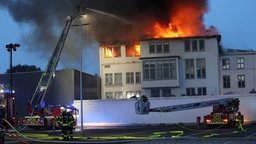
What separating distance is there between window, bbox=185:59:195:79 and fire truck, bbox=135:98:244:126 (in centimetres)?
1889

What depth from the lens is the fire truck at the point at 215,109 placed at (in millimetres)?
28281

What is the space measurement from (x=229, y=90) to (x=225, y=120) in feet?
89.2

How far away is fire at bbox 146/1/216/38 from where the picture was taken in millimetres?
51906

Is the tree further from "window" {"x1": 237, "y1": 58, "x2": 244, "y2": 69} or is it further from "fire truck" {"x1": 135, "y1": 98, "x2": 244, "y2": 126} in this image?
"fire truck" {"x1": 135, "y1": 98, "x2": 244, "y2": 126}

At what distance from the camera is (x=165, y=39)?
49.8 m

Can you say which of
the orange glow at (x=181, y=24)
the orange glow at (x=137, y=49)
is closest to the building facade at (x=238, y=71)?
the orange glow at (x=181, y=24)

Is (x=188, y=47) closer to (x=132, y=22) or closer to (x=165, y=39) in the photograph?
(x=165, y=39)

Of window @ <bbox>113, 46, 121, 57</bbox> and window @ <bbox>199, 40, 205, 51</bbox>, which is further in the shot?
window @ <bbox>113, 46, 121, 57</bbox>

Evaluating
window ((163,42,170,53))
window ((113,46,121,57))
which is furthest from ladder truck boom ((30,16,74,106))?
window ((113,46,121,57))

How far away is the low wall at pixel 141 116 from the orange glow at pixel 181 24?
13813 millimetres

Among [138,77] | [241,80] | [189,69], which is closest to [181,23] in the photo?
[189,69]

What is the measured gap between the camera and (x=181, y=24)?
173 ft

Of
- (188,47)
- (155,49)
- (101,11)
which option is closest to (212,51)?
(188,47)

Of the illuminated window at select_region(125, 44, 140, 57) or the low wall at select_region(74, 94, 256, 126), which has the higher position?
the illuminated window at select_region(125, 44, 140, 57)
